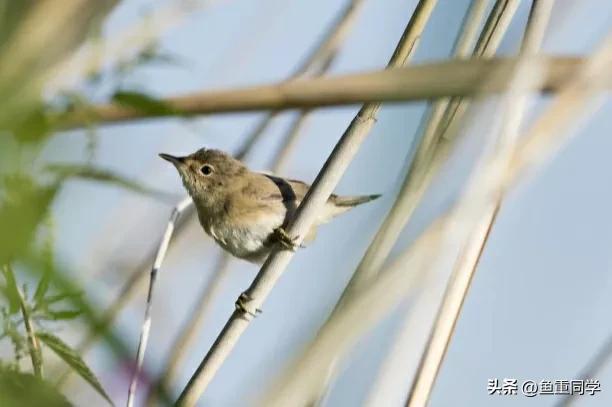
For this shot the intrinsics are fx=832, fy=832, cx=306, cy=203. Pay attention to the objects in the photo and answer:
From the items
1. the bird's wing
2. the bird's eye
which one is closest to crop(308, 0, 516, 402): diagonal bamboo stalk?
the bird's wing

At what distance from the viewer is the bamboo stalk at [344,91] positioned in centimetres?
60

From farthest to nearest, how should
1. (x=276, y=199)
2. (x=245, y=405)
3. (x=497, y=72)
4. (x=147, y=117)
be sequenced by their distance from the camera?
(x=276, y=199) < (x=245, y=405) < (x=497, y=72) < (x=147, y=117)

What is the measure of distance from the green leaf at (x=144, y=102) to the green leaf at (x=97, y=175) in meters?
0.05

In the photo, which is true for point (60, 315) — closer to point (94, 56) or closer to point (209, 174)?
point (94, 56)

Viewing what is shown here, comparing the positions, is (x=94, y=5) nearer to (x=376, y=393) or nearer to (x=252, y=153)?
(x=376, y=393)

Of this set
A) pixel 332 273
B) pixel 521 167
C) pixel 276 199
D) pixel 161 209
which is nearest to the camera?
pixel 521 167

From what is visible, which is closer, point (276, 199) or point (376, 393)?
point (376, 393)

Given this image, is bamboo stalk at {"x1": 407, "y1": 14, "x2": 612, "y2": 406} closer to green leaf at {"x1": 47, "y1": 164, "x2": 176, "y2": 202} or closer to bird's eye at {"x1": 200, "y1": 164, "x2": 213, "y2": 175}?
green leaf at {"x1": 47, "y1": 164, "x2": 176, "y2": 202}

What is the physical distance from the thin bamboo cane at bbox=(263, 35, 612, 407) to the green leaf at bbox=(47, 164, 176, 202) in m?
0.29

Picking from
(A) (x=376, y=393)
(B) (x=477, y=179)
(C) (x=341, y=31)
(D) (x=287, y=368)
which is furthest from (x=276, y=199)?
(D) (x=287, y=368)

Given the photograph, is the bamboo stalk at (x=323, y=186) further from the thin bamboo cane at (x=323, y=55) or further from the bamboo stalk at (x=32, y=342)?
the thin bamboo cane at (x=323, y=55)

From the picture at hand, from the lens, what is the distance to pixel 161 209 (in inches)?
77.0

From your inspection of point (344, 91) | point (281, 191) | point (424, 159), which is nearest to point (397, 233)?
point (424, 159)

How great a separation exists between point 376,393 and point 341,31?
1.01 m
